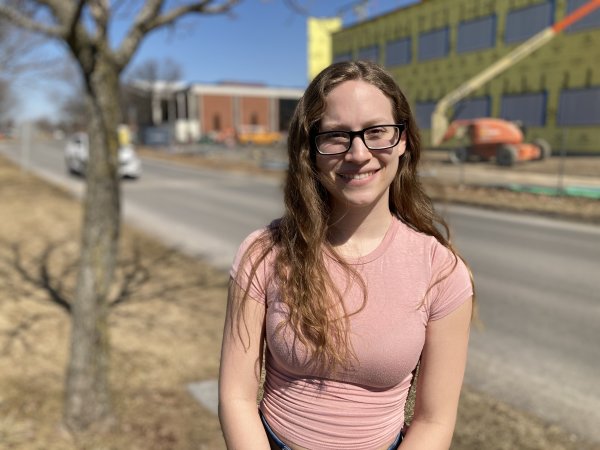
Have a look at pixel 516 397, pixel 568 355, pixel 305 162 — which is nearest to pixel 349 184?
pixel 305 162

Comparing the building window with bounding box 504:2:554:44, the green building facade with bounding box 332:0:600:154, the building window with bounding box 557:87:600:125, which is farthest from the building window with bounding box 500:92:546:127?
the building window with bounding box 504:2:554:44

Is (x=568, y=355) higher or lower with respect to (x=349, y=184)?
lower

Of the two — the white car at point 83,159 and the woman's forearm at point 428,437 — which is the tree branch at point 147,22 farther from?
the white car at point 83,159

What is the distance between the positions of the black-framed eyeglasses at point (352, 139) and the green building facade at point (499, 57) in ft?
46.0

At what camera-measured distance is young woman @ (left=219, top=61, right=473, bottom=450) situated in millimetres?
1290

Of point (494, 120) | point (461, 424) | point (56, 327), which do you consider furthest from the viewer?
point (494, 120)

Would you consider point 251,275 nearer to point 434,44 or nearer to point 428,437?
Answer: point 428,437

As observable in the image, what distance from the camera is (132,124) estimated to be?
2458 inches

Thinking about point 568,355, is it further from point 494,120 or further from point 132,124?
point 132,124

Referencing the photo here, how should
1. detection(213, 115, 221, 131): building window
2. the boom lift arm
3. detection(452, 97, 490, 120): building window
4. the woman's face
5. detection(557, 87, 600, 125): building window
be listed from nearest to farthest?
the woman's face < the boom lift arm < detection(557, 87, 600, 125): building window < detection(452, 97, 490, 120): building window < detection(213, 115, 221, 131): building window

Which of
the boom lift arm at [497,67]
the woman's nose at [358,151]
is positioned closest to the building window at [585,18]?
the boom lift arm at [497,67]

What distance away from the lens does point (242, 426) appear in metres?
1.35

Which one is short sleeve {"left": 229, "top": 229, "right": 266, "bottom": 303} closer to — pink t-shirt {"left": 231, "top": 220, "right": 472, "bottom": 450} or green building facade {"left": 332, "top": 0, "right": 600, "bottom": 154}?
pink t-shirt {"left": 231, "top": 220, "right": 472, "bottom": 450}

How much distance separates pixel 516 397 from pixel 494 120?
16.3m
